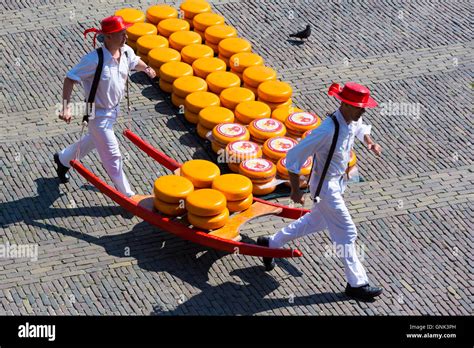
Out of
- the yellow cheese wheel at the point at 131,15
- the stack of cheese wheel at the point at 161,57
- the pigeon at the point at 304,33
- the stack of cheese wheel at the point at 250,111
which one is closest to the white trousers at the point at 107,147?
the stack of cheese wheel at the point at 250,111

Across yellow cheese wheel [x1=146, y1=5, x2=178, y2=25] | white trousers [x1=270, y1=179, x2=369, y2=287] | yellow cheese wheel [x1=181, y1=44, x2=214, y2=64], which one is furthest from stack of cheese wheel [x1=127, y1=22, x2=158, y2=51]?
white trousers [x1=270, y1=179, x2=369, y2=287]

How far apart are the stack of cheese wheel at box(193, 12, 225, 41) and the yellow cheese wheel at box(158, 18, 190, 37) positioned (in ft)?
0.50

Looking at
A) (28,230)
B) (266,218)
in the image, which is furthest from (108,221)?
(266,218)

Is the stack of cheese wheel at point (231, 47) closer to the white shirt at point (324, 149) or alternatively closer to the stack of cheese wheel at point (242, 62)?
the stack of cheese wheel at point (242, 62)

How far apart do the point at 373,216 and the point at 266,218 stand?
1292mm

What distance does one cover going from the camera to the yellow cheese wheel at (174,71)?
1429 centimetres

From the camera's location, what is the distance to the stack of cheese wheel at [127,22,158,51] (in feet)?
50.0

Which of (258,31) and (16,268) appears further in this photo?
(258,31)

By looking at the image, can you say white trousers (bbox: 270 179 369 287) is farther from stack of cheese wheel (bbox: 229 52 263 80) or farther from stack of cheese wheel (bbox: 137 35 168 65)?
stack of cheese wheel (bbox: 137 35 168 65)

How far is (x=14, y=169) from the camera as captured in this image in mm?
12859

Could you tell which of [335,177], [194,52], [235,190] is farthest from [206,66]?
[335,177]

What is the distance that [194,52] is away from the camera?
14.7 meters

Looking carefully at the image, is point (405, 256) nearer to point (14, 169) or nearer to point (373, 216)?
point (373, 216)

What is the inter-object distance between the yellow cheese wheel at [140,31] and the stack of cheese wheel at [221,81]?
156cm
